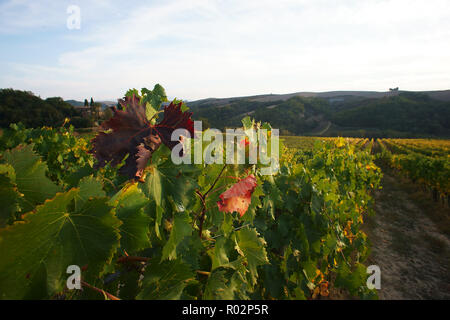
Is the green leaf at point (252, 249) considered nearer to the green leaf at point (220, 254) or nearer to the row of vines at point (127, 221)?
the row of vines at point (127, 221)

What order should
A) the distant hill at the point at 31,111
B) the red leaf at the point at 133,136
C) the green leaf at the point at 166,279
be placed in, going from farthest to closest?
the distant hill at the point at 31,111 → the green leaf at the point at 166,279 → the red leaf at the point at 133,136

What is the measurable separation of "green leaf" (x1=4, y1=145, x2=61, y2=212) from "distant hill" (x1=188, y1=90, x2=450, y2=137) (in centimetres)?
8313

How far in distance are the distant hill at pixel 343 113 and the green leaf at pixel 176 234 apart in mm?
83074

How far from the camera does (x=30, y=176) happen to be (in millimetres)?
830

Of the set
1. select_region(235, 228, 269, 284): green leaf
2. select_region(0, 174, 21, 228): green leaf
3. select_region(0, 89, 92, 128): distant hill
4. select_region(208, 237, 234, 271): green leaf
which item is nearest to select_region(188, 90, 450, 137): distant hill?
select_region(0, 89, 92, 128): distant hill

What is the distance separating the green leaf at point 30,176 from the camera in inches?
32.2

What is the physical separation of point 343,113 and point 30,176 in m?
132

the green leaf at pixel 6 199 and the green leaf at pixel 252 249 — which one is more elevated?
the green leaf at pixel 6 199

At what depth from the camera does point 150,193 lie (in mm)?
888

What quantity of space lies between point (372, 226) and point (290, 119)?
10443 cm

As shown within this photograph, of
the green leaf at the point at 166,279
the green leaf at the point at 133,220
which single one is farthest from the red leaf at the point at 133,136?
the green leaf at the point at 166,279

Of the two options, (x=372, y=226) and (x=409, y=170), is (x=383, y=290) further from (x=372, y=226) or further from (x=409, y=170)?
(x=409, y=170)

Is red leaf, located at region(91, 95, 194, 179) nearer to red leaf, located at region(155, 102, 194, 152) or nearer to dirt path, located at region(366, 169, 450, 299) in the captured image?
red leaf, located at region(155, 102, 194, 152)
